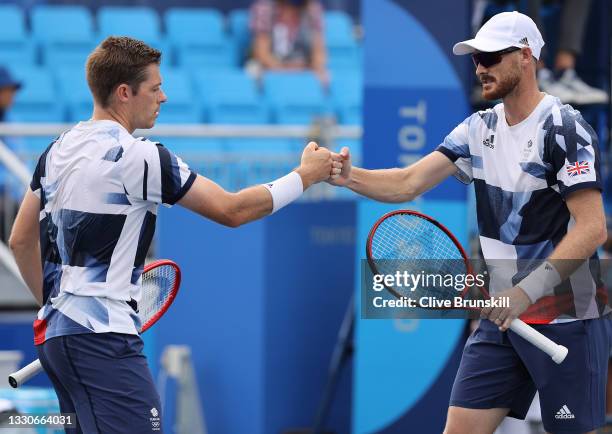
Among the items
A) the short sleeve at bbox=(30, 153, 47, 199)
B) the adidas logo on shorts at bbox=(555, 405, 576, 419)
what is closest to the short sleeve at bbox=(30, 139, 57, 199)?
the short sleeve at bbox=(30, 153, 47, 199)

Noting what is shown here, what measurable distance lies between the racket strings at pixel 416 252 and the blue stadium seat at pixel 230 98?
7.27m

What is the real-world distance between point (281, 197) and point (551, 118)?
1.04 m

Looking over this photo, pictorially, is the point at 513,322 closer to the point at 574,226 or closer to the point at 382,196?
the point at 574,226

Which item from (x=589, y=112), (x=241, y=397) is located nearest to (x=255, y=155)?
(x=241, y=397)

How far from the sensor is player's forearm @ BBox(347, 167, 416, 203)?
5477 mm

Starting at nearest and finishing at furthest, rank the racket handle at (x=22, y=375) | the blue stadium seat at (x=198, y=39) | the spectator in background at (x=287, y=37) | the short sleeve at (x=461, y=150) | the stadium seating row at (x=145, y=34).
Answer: the racket handle at (x=22, y=375), the short sleeve at (x=461, y=150), the stadium seating row at (x=145, y=34), the spectator in background at (x=287, y=37), the blue stadium seat at (x=198, y=39)

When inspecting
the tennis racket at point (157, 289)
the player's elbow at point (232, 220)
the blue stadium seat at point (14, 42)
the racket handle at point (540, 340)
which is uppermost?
the blue stadium seat at point (14, 42)

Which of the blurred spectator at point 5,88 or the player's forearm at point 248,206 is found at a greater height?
the blurred spectator at point 5,88

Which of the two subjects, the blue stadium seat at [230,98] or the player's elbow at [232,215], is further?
the blue stadium seat at [230,98]

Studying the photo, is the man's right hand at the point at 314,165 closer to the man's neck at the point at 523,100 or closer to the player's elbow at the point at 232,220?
the player's elbow at the point at 232,220

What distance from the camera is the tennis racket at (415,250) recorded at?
5020mm

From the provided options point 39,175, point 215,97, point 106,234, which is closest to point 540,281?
A: point 106,234

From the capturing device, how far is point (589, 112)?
8.37 meters

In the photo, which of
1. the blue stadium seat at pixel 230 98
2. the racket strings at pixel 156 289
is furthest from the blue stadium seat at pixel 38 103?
the racket strings at pixel 156 289
